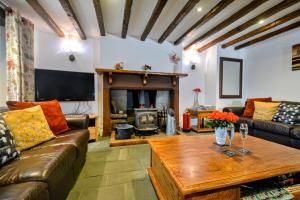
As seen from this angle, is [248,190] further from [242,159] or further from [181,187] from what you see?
[181,187]

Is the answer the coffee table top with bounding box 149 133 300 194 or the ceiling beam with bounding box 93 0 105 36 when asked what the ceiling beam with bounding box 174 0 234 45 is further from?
the coffee table top with bounding box 149 133 300 194

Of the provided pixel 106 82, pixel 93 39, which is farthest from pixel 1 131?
pixel 93 39

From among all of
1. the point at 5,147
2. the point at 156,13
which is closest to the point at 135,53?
the point at 156,13

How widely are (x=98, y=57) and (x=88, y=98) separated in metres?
0.98

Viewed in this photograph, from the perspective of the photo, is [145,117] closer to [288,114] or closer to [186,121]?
[186,121]

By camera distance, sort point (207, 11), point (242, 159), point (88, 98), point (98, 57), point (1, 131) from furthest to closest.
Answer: point (98, 57) → point (88, 98) → point (207, 11) → point (242, 159) → point (1, 131)

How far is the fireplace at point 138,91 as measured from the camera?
3547 millimetres

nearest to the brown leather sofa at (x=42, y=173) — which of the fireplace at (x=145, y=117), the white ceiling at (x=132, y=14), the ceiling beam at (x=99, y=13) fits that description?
the ceiling beam at (x=99, y=13)

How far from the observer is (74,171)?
A: 1.68 meters

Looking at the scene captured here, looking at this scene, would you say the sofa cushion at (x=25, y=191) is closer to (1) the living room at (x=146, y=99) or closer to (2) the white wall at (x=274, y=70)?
(1) the living room at (x=146, y=99)

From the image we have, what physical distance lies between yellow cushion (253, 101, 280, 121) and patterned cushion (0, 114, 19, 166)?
3.79 m

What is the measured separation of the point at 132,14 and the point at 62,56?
5.99 ft

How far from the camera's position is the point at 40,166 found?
111 cm

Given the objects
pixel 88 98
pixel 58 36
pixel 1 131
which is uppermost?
pixel 58 36
